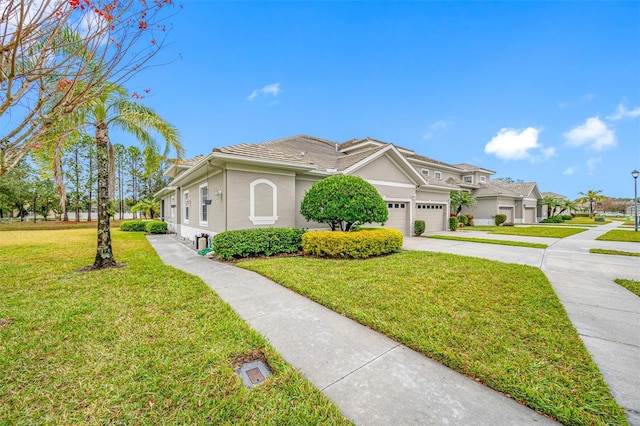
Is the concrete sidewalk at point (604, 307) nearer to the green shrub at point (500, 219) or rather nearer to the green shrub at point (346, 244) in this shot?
the green shrub at point (346, 244)

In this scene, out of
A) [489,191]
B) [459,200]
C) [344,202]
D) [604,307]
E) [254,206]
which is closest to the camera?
[604,307]

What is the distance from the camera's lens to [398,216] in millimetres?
15039

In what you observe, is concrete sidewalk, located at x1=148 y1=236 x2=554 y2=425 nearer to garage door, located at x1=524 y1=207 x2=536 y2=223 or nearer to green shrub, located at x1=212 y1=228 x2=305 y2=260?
green shrub, located at x1=212 y1=228 x2=305 y2=260

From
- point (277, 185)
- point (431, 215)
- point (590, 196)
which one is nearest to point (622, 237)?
point (431, 215)

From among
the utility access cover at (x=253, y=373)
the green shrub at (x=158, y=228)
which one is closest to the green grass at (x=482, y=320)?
the utility access cover at (x=253, y=373)

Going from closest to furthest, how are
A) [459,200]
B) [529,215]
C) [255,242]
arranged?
[255,242] → [459,200] → [529,215]

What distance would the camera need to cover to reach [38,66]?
9.05 ft

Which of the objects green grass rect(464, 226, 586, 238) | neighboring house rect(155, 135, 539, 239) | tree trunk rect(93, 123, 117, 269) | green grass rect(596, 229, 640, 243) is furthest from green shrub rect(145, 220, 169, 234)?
green grass rect(596, 229, 640, 243)

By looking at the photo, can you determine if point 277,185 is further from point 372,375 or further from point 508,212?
point 508,212

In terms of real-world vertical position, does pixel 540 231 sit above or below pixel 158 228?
below

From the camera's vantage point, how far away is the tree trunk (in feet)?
23.2

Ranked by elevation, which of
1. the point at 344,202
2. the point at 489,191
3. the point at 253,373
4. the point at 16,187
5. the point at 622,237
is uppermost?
the point at 16,187

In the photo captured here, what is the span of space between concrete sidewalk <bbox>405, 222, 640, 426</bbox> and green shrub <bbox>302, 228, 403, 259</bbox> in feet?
11.3

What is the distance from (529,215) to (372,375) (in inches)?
1526
